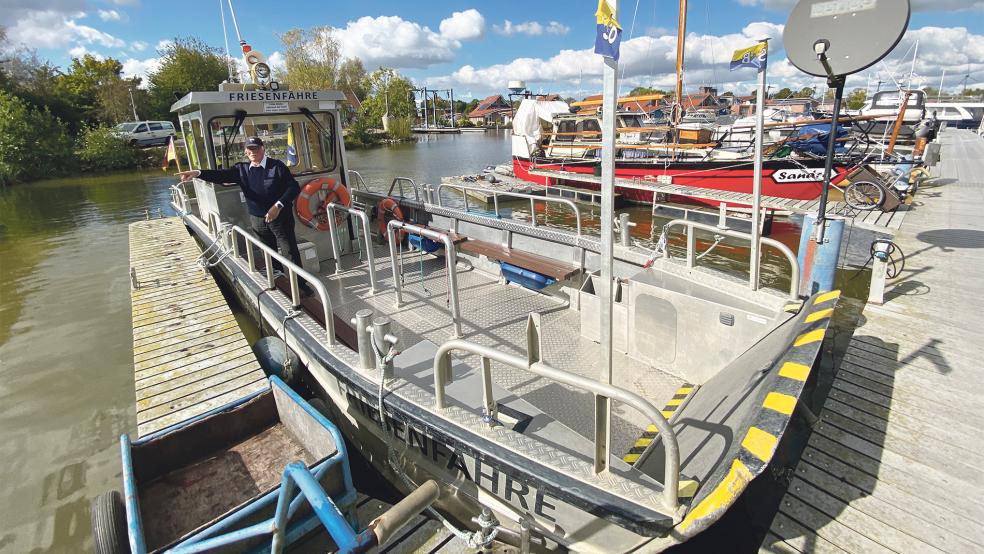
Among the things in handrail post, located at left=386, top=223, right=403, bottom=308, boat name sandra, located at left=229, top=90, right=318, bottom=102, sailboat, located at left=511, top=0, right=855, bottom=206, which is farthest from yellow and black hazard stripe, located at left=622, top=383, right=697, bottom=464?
sailboat, located at left=511, top=0, right=855, bottom=206

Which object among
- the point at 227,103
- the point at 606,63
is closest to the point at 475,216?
the point at 227,103

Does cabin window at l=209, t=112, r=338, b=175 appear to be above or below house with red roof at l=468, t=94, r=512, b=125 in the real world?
below

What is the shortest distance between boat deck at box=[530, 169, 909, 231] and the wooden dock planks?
360 inches

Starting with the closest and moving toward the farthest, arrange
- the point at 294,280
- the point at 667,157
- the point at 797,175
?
the point at 294,280
the point at 797,175
the point at 667,157

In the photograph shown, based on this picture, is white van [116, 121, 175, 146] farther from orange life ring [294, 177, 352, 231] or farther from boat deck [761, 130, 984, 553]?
boat deck [761, 130, 984, 553]

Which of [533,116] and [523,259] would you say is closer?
[523,259]

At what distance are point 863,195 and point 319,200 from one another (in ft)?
37.8

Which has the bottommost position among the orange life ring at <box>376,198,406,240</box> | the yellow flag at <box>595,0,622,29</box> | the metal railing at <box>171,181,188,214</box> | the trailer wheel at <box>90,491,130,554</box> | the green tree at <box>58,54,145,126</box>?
the trailer wheel at <box>90,491,130,554</box>

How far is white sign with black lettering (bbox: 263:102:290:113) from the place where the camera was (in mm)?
6281

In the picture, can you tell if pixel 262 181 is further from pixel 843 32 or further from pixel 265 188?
pixel 843 32

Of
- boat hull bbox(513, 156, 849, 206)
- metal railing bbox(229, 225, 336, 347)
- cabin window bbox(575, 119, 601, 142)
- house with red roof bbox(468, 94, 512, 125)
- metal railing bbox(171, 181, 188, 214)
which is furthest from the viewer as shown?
house with red roof bbox(468, 94, 512, 125)

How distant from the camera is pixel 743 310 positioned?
371 cm

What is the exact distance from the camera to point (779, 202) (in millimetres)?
13125

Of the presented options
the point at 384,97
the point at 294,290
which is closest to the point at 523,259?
the point at 294,290
